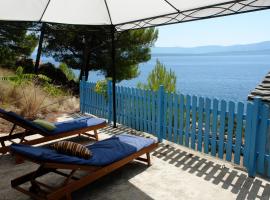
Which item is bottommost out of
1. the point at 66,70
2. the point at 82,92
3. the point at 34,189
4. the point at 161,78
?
the point at 34,189

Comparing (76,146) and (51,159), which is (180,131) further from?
(51,159)

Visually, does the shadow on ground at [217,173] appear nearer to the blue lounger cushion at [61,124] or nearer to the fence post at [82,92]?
the blue lounger cushion at [61,124]

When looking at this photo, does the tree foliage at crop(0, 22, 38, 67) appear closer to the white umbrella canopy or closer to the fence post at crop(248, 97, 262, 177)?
the white umbrella canopy

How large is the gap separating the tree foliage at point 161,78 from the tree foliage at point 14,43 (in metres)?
8.44

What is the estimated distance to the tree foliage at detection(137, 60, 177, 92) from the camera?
11125 mm

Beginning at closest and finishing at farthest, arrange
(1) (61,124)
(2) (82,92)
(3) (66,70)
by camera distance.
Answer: (1) (61,124)
(2) (82,92)
(3) (66,70)

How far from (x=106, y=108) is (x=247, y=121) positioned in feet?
15.8

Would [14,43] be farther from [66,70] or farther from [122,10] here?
[122,10]

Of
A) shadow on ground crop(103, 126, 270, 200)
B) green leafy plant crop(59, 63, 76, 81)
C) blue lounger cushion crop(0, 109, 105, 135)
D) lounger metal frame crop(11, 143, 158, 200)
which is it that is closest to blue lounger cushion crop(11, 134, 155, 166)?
lounger metal frame crop(11, 143, 158, 200)

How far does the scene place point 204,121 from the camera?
17.7 ft

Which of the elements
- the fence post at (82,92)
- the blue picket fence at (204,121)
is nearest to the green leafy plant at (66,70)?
the fence post at (82,92)

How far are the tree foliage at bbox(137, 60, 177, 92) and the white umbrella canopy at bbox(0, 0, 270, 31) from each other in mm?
3690

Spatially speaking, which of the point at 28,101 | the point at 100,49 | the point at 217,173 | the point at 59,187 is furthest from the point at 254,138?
the point at 100,49

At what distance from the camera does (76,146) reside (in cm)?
365
